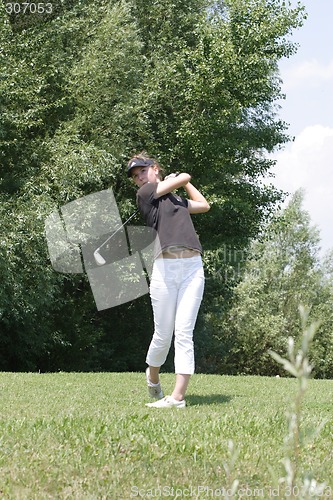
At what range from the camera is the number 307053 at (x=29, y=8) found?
2531cm

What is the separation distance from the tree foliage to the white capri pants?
45.7 ft

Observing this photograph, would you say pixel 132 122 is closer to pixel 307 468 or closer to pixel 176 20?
pixel 176 20

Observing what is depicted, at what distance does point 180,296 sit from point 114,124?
58.5 ft

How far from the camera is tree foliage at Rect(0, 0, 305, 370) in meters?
21.8

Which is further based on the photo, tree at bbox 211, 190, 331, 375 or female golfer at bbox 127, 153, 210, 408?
tree at bbox 211, 190, 331, 375

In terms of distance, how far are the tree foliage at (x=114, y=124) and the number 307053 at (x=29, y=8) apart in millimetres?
565

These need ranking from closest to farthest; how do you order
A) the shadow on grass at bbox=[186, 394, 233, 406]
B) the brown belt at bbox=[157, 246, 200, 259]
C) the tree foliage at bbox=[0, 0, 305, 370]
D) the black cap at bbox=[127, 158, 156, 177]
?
the brown belt at bbox=[157, 246, 200, 259], the black cap at bbox=[127, 158, 156, 177], the shadow on grass at bbox=[186, 394, 233, 406], the tree foliage at bbox=[0, 0, 305, 370]

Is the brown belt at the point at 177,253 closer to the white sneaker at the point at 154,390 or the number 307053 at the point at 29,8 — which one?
the white sneaker at the point at 154,390

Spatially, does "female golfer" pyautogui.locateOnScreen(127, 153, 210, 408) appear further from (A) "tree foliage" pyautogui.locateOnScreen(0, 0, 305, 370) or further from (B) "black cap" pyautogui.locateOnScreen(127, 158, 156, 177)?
(A) "tree foliage" pyautogui.locateOnScreen(0, 0, 305, 370)

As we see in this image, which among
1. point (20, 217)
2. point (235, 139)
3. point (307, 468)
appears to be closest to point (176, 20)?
point (235, 139)

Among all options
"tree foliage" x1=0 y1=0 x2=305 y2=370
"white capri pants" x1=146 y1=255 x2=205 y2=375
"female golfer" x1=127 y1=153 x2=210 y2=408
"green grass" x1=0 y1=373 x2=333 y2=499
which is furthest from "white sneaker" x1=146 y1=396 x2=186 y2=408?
"tree foliage" x1=0 y1=0 x2=305 y2=370

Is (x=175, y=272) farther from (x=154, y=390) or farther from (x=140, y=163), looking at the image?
(x=154, y=390)

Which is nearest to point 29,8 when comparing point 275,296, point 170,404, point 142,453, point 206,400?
point 206,400

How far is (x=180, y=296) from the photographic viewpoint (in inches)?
265
